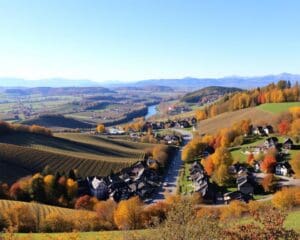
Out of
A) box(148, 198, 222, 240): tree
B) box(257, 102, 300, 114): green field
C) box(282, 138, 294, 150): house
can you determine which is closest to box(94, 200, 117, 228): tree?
box(148, 198, 222, 240): tree

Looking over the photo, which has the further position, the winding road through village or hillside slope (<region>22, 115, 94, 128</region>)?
hillside slope (<region>22, 115, 94, 128</region>)

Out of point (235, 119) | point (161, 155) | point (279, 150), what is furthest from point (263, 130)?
point (235, 119)

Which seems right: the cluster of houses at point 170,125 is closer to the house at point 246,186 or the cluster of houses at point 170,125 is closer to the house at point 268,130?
the house at point 268,130

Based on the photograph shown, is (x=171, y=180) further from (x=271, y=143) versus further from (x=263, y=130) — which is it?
(x=263, y=130)

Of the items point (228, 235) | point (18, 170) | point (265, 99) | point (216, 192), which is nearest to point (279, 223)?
point (228, 235)

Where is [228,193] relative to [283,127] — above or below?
below

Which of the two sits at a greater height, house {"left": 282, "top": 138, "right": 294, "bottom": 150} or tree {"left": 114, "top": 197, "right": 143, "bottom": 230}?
house {"left": 282, "top": 138, "right": 294, "bottom": 150}

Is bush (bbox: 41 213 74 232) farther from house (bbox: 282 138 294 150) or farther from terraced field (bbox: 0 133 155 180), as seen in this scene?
house (bbox: 282 138 294 150)
